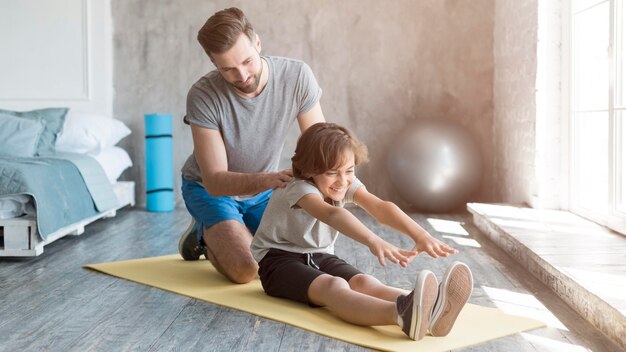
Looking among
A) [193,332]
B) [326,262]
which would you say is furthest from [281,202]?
[193,332]

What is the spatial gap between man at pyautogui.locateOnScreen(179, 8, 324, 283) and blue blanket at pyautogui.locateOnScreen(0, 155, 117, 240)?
878 millimetres

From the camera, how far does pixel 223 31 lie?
3018 mm

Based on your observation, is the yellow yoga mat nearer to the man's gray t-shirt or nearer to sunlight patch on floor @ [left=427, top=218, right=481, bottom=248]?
the man's gray t-shirt

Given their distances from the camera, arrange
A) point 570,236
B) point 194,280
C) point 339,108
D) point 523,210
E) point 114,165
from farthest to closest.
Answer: point 339,108, point 114,165, point 523,210, point 570,236, point 194,280

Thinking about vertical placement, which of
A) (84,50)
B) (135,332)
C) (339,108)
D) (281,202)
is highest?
(84,50)

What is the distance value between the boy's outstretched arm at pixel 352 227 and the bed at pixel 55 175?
1745 millimetres

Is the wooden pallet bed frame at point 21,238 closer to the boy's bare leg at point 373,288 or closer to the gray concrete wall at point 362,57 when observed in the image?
the boy's bare leg at point 373,288

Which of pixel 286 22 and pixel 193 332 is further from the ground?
pixel 286 22

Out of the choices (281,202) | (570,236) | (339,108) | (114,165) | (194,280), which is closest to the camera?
(281,202)

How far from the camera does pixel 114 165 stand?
5695 mm

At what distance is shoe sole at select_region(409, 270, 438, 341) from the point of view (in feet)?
7.42

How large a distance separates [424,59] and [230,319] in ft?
12.1

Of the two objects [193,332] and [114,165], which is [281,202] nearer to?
[193,332]

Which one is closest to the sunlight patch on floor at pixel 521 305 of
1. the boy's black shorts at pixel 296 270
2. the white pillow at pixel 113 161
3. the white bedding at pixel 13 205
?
the boy's black shorts at pixel 296 270
